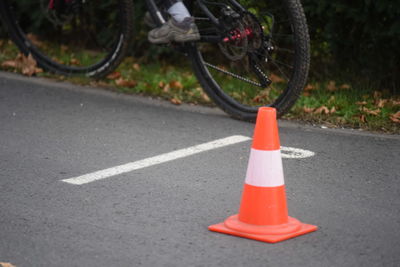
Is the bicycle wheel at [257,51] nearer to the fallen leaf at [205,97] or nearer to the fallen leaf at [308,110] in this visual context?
the fallen leaf at [308,110]

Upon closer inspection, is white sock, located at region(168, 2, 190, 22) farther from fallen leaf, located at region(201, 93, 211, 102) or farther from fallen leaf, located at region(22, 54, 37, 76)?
fallen leaf, located at region(22, 54, 37, 76)

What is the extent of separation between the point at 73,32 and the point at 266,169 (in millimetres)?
5142

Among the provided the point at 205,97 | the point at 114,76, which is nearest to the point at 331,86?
the point at 205,97

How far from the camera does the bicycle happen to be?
18.6 feet

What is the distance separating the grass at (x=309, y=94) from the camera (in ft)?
19.7

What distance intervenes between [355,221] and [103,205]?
4.27 ft

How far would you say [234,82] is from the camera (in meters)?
6.39

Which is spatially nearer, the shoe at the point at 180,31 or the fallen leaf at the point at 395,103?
the shoe at the point at 180,31

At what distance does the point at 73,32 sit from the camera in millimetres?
8625

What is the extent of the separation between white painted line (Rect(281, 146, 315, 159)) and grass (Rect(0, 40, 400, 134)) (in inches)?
28.7

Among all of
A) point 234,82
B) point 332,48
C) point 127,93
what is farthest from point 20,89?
point 332,48

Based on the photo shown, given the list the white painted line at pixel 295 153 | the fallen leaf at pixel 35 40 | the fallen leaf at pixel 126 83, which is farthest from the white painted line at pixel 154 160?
the fallen leaf at pixel 35 40

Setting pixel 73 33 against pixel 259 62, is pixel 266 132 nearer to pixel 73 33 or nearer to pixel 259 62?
pixel 259 62

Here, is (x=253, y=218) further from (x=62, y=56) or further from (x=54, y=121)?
(x=62, y=56)
